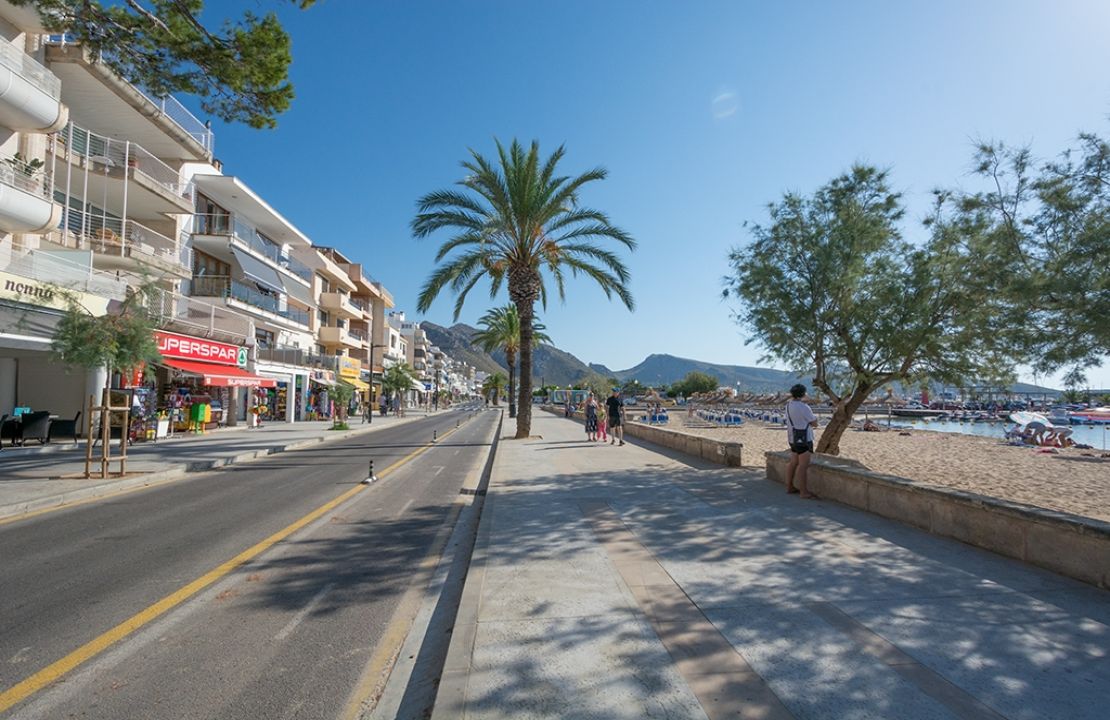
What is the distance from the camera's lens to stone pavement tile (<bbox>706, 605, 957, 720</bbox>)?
2.92 meters

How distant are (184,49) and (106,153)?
16864mm

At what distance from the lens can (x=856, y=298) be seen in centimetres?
1277

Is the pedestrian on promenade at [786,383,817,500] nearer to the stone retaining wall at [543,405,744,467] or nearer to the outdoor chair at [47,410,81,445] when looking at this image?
the stone retaining wall at [543,405,744,467]

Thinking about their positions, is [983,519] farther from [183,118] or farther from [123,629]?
[183,118]

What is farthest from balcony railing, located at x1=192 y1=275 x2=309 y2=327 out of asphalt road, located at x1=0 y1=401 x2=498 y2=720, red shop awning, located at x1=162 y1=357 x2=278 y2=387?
asphalt road, located at x1=0 y1=401 x2=498 y2=720

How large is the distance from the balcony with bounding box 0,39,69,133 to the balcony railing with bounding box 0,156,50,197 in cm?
112

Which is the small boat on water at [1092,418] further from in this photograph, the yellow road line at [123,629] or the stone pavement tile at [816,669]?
the yellow road line at [123,629]

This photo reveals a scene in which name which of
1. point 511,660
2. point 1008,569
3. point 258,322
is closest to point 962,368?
point 1008,569

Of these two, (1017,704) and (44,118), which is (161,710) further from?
(44,118)

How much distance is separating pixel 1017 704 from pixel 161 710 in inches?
171

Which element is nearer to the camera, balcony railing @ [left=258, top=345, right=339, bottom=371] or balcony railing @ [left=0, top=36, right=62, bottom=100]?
balcony railing @ [left=0, top=36, right=62, bottom=100]

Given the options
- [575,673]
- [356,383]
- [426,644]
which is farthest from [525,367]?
[356,383]

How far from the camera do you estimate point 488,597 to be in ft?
15.0

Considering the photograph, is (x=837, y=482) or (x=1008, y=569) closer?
(x=1008, y=569)
